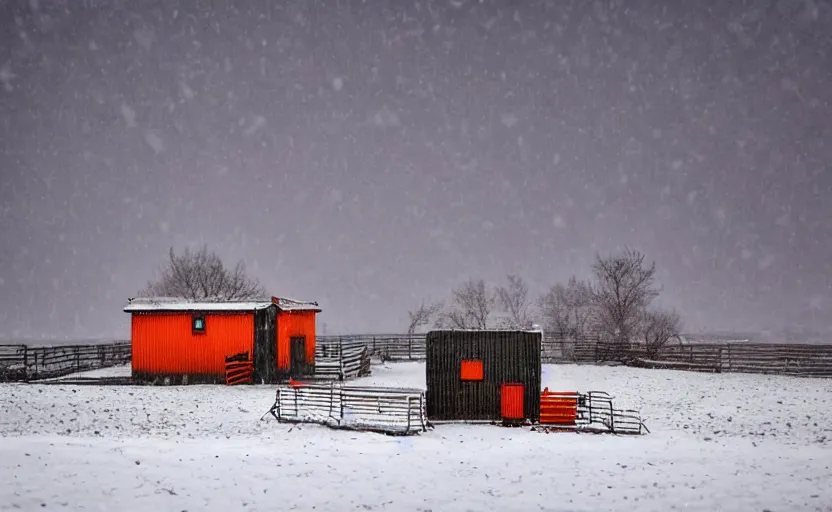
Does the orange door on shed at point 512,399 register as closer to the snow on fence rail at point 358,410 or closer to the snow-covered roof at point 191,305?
the snow on fence rail at point 358,410

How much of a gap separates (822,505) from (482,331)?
11644 mm

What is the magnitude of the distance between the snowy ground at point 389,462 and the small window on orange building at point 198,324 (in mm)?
8288

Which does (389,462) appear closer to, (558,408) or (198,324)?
(558,408)

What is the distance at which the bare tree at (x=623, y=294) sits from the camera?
Answer: 181ft

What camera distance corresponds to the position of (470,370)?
22391 millimetres

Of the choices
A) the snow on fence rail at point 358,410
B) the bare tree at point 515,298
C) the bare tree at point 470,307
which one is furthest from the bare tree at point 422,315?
the snow on fence rail at point 358,410

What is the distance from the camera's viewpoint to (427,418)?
2192cm

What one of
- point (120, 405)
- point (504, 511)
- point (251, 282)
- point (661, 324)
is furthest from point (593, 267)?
point (504, 511)

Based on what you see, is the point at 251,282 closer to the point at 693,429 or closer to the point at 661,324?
the point at 661,324

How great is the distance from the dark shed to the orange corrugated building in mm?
13651

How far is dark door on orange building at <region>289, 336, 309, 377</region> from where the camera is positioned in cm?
3491

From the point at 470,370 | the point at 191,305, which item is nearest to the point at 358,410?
the point at 470,370

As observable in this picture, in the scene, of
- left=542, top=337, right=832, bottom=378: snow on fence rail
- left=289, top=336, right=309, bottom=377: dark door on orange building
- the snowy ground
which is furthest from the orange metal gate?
left=542, top=337, right=832, bottom=378: snow on fence rail

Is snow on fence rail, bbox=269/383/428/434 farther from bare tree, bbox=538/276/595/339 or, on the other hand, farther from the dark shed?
bare tree, bbox=538/276/595/339
